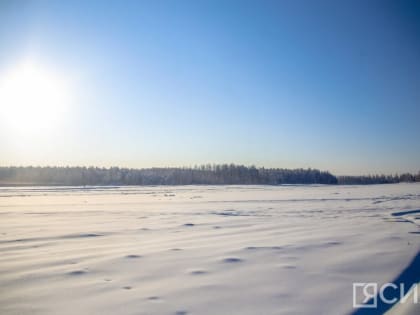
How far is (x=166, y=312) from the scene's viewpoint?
3588 mm

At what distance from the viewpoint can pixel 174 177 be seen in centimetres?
8662

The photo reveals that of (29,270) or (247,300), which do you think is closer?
(247,300)

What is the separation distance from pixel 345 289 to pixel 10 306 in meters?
4.39

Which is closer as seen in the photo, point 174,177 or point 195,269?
point 195,269

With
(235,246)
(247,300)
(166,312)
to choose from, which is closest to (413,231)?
(235,246)

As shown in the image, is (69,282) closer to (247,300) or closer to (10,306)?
(10,306)

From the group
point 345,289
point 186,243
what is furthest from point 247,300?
point 186,243

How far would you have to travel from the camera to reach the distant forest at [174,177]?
83.9 metres

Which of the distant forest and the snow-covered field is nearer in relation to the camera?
the snow-covered field

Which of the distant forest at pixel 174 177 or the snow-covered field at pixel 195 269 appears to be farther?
the distant forest at pixel 174 177

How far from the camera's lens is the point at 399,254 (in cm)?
621

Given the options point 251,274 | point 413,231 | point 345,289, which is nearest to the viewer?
point 345,289

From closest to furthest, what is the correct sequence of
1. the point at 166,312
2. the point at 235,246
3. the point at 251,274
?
the point at 166,312 → the point at 251,274 → the point at 235,246

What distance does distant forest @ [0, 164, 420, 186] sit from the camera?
275 ft
